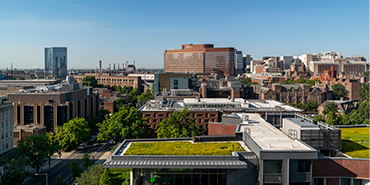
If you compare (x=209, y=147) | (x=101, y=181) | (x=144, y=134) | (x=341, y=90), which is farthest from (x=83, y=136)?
(x=341, y=90)

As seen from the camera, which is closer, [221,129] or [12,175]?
A: [12,175]

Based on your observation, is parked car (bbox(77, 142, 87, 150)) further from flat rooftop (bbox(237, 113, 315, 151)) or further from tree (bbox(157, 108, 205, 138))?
flat rooftop (bbox(237, 113, 315, 151))

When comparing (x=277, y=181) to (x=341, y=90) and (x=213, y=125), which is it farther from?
(x=341, y=90)

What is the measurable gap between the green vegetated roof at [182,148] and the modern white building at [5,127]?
4164cm

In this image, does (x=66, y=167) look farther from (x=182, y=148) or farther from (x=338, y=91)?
(x=338, y=91)

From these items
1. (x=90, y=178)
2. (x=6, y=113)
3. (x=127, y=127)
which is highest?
(x=6, y=113)

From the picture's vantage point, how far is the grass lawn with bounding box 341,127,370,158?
109 feet

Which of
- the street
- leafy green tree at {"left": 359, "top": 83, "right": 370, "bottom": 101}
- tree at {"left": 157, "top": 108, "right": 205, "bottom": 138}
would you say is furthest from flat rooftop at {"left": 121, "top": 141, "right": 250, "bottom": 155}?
leafy green tree at {"left": 359, "top": 83, "right": 370, "bottom": 101}

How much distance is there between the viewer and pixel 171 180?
2684 centimetres

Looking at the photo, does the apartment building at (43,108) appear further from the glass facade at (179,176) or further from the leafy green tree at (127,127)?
the glass facade at (179,176)

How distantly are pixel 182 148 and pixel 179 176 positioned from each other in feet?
13.7

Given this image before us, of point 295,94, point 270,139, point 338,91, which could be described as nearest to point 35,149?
point 270,139

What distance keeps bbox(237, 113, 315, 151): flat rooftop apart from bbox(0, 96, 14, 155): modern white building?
49.6m

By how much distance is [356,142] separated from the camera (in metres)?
38.2
